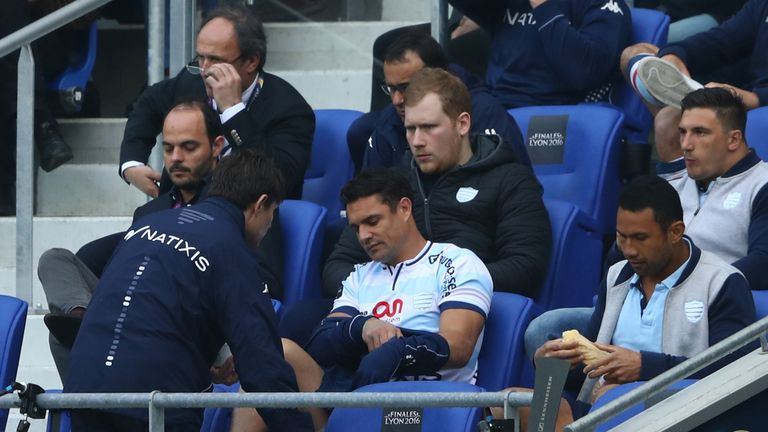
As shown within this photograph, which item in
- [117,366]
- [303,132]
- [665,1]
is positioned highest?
[665,1]

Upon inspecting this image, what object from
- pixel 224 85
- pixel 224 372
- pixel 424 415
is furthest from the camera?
pixel 224 85

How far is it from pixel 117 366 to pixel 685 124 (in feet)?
7.61

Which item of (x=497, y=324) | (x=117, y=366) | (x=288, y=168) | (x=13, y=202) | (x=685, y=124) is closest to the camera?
(x=117, y=366)

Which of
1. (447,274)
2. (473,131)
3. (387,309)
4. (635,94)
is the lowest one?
(387,309)

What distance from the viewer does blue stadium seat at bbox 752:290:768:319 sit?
4973 mm

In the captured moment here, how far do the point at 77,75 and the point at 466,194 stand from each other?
Answer: 2570 mm

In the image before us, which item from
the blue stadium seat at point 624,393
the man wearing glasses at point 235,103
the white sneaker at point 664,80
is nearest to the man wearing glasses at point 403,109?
the man wearing glasses at point 235,103

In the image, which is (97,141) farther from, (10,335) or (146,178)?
(10,335)

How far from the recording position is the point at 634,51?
265 inches

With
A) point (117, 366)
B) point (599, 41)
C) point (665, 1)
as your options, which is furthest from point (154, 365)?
point (665, 1)

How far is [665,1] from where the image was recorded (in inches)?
300

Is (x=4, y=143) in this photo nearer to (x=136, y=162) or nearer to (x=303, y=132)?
(x=136, y=162)

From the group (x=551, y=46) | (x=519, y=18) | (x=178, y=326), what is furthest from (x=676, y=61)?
(x=178, y=326)

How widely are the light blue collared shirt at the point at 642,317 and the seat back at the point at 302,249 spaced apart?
143cm
